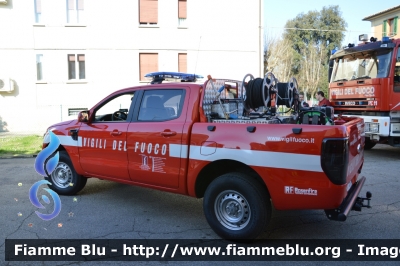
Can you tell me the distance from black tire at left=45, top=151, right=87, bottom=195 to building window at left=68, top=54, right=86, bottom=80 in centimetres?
1373

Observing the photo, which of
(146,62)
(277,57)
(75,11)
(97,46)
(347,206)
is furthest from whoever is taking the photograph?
(277,57)

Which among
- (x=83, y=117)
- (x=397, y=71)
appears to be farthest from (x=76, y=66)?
(x=397, y=71)

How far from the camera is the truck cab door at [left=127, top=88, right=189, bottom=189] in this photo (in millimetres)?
4484

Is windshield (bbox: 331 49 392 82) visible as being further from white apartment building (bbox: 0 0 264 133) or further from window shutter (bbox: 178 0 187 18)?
window shutter (bbox: 178 0 187 18)

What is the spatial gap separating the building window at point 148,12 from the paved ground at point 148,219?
13.8m

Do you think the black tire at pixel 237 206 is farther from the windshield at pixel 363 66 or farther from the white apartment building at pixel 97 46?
the white apartment building at pixel 97 46

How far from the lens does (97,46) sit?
59.9 feet

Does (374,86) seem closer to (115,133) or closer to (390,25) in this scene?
(115,133)

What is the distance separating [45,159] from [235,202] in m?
3.73

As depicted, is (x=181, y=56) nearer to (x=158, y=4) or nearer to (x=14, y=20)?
(x=158, y=4)

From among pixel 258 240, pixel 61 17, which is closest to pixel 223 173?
pixel 258 240

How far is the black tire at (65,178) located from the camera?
589 cm

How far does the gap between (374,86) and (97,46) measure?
44.9 ft

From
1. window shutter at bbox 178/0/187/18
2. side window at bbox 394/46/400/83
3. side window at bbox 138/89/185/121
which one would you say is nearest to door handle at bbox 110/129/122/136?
side window at bbox 138/89/185/121
